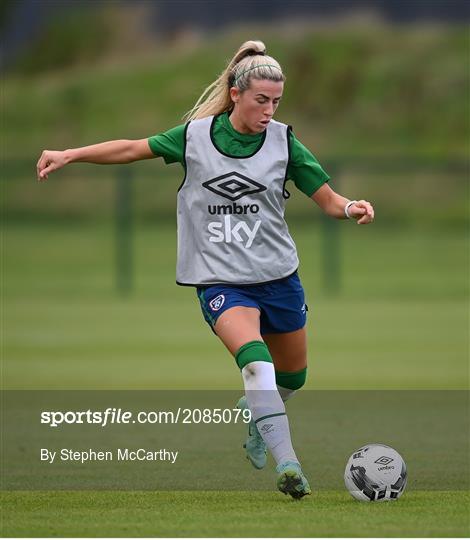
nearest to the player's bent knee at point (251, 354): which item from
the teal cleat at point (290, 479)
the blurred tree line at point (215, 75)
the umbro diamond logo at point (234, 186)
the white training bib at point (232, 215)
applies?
the white training bib at point (232, 215)

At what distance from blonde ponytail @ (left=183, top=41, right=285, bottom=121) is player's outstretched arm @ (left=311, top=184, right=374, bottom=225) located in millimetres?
652

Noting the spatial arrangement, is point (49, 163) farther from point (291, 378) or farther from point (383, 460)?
point (383, 460)

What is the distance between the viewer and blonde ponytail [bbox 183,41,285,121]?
6816mm

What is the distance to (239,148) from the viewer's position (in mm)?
6973

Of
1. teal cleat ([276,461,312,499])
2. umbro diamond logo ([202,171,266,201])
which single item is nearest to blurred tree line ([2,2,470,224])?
umbro diamond logo ([202,171,266,201])

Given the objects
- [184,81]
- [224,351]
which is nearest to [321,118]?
[184,81]

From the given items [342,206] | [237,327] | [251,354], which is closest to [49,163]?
[237,327]

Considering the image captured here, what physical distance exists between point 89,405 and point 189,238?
3.80 m

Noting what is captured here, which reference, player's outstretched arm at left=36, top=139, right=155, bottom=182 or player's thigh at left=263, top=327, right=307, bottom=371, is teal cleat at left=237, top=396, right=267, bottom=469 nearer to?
player's thigh at left=263, top=327, right=307, bottom=371

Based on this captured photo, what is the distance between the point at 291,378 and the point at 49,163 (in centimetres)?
188

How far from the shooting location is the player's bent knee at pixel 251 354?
657 cm

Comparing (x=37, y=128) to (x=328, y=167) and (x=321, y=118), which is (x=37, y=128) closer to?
(x=321, y=118)

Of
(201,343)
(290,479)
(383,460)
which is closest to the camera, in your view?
(290,479)

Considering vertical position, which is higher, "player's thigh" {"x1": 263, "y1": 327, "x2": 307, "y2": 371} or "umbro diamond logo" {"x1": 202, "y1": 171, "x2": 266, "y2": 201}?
"umbro diamond logo" {"x1": 202, "y1": 171, "x2": 266, "y2": 201}
